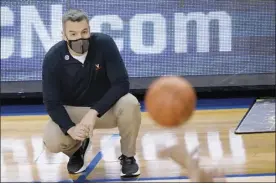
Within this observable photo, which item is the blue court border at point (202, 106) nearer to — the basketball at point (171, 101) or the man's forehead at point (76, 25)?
the man's forehead at point (76, 25)

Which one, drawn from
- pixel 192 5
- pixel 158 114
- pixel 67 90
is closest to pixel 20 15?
pixel 192 5

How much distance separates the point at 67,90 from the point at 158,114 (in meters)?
1.64

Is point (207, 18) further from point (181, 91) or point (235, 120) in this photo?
point (181, 91)

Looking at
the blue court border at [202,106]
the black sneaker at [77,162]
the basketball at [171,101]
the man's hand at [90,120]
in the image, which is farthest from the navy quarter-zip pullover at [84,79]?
the blue court border at [202,106]

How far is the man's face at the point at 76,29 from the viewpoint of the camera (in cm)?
402

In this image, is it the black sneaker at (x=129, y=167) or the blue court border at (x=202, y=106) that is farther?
the blue court border at (x=202, y=106)

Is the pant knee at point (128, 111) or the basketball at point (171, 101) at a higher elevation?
the basketball at point (171, 101)

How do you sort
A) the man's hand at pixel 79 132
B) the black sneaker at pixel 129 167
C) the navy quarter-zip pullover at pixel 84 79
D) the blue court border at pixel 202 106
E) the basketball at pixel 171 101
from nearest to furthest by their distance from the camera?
the basketball at pixel 171 101 < the man's hand at pixel 79 132 < the navy quarter-zip pullover at pixel 84 79 < the black sneaker at pixel 129 167 < the blue court border at pixel 202 106

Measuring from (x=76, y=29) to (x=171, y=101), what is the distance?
1.58 meters

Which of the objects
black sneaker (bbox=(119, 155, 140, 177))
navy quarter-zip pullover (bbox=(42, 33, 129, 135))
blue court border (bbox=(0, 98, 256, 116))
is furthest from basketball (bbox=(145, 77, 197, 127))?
blue court border (bbox=(0, 98, 256, 116))

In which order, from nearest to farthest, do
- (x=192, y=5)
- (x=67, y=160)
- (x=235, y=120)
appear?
(x=67, y=160) < (x=235, y=120) < (x=192, y=5)

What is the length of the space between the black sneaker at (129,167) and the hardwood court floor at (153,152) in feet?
0.18

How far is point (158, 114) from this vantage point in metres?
2.72

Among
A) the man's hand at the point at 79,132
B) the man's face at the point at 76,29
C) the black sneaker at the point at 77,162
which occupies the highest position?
the man's face at the point at 76,29
